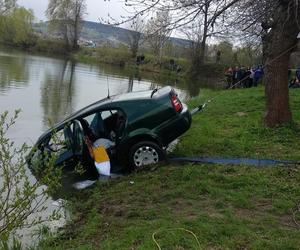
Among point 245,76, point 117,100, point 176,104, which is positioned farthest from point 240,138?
point 245,76

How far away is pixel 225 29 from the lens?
37.7ft

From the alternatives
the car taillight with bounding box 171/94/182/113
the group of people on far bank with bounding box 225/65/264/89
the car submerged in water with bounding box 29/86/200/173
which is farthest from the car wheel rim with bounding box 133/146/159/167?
the group of people on far bank with bounding box 225/65/264/89

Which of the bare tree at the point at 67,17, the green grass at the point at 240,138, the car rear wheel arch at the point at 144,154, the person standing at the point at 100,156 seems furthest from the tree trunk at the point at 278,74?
the bare tree at the point at 67,17

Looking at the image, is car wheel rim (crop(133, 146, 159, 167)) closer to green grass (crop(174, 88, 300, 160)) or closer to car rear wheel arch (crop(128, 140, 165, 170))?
car rear wheel arch (crop(128, 140, 165, 170))

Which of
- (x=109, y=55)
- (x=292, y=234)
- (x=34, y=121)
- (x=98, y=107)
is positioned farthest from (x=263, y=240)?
(x=109, y=55)

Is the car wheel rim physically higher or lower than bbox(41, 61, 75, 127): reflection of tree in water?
higher

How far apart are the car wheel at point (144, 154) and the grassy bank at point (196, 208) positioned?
393 mm

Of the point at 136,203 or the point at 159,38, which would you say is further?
the point at 159,38

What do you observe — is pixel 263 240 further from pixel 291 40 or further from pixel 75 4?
pixel 75 4

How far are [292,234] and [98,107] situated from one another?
504cm

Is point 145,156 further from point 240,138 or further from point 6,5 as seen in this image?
point 6,5

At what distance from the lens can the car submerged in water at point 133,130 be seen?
937 cm

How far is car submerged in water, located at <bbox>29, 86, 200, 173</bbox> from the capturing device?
30.7 ft

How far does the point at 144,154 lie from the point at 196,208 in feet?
9.25
